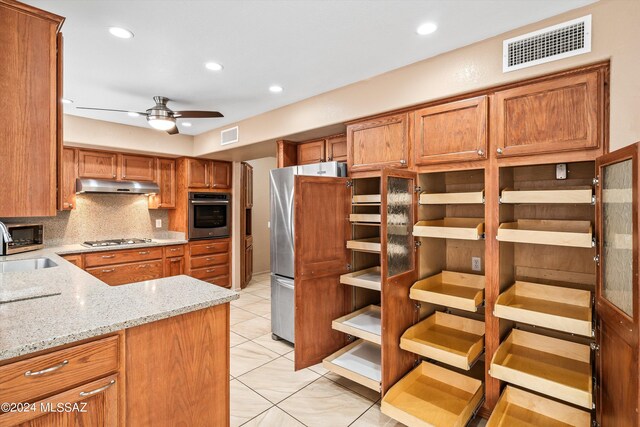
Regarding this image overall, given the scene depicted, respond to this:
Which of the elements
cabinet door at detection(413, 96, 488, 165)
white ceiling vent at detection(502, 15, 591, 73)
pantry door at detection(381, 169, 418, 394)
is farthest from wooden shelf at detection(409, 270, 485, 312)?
white ceiling vent at detection(502, 15, 591, 73)

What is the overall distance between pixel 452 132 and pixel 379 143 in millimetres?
646

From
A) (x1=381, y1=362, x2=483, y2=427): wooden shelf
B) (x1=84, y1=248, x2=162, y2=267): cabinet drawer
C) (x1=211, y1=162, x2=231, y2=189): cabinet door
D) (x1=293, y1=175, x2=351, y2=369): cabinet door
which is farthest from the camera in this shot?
(x1=211, y1=162, x2=231, y2=189): cabinet door

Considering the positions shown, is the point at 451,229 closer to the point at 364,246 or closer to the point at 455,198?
the point at 455,198

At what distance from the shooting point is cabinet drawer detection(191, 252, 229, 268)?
520 cm

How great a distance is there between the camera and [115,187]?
457 cm

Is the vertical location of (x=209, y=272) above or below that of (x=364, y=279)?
below

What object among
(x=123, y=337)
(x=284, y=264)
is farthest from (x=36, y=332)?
(x=284, y=264)

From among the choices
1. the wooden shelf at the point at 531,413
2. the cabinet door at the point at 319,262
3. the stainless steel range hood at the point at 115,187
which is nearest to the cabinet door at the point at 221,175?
the stainless steel range hood at the point at 115,187

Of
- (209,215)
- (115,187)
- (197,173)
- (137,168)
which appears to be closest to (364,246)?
(209,215)

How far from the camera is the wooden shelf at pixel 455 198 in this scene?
224 cm

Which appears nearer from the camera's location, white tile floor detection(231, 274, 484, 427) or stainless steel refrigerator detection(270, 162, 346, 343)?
white tile floor detection(231, 274, 484, 427)

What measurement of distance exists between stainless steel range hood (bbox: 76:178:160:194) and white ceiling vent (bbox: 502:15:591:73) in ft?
16.0

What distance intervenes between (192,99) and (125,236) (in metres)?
2.92

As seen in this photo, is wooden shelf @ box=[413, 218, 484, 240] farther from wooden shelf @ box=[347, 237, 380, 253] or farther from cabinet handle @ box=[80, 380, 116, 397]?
cabinet handle @ box=[80, 380, 116, 397]
